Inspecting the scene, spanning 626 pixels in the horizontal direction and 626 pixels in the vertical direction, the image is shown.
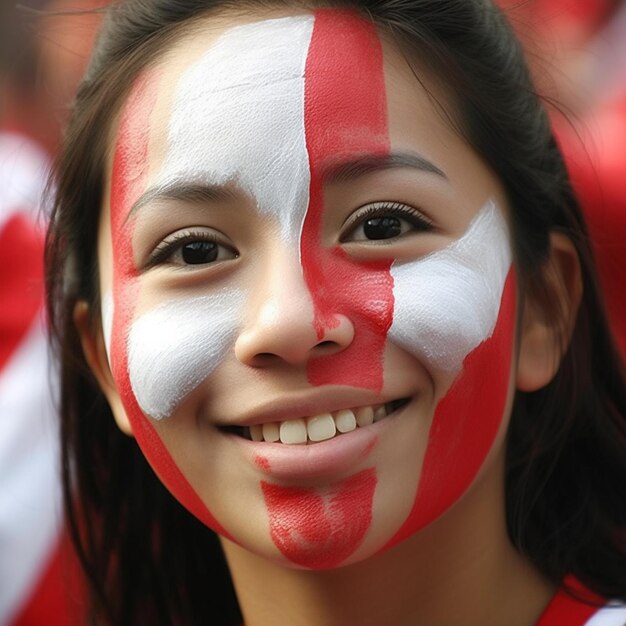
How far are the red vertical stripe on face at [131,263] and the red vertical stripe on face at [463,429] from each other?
318 mm

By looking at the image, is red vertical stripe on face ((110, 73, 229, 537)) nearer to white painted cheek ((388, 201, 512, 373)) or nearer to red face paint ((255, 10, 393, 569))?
red face paint ((255, 10, 393, 569))

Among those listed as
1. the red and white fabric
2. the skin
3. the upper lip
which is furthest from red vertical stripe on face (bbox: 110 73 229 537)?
the red and white fabric

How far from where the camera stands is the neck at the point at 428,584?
1.99 meters

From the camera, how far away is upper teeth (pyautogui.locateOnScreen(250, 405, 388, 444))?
5.82 feet

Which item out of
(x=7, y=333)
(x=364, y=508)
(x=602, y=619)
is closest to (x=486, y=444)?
(x=364, y=508)

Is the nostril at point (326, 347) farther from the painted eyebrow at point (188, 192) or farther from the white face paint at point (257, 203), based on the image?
the painted eyebrow at point (188, 192)

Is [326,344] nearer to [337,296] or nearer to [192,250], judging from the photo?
[337,296]

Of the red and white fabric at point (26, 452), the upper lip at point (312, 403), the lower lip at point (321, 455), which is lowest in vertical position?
the red and white fabric at point (26, 452)

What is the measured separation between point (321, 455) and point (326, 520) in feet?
0.30

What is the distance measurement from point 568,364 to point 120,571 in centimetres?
97

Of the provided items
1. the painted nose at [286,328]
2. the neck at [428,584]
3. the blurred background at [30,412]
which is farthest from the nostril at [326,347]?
the blurred background at [30,412]

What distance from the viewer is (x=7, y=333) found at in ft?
10.5

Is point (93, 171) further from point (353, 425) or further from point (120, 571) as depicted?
point (120, 571)

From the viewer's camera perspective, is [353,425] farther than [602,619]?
No
